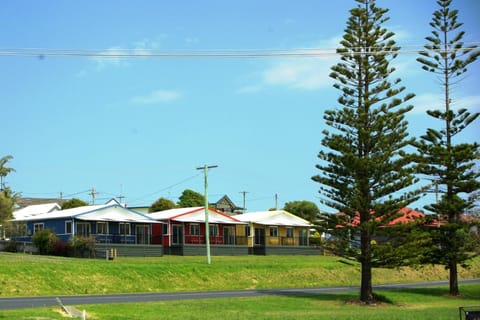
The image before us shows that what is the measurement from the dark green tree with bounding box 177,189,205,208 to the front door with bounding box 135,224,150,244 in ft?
82.1

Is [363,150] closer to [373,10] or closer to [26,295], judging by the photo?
[373,10]

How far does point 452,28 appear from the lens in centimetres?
3578

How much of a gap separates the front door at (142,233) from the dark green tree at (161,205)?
11500 millimetres

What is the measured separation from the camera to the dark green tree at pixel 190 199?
79.8m

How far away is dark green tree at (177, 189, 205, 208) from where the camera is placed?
7979 cm

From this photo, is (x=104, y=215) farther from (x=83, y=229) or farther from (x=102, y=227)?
(x=83, y=229)

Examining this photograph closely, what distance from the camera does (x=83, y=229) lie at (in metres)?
50.2

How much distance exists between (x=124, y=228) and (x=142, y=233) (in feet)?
6.39

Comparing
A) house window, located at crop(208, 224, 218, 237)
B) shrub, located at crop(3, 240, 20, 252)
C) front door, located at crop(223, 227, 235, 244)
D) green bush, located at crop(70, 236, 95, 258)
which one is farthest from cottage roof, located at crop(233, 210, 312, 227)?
shrub, located at crop(3, 240, 20, 252)

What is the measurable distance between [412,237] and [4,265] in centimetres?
1897

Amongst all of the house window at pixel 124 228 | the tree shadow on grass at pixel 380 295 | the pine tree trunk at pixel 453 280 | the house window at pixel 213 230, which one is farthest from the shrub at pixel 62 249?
the pine tree trunk at pixel 453 280

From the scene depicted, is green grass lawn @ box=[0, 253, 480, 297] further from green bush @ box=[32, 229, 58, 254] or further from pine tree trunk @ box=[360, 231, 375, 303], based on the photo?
green bush @ box=[32, 229, 58, 254]

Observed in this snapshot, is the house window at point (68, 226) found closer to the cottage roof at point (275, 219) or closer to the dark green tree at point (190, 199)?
the cottage roof at point (275, 219)

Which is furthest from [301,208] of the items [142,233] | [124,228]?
[124,228]
